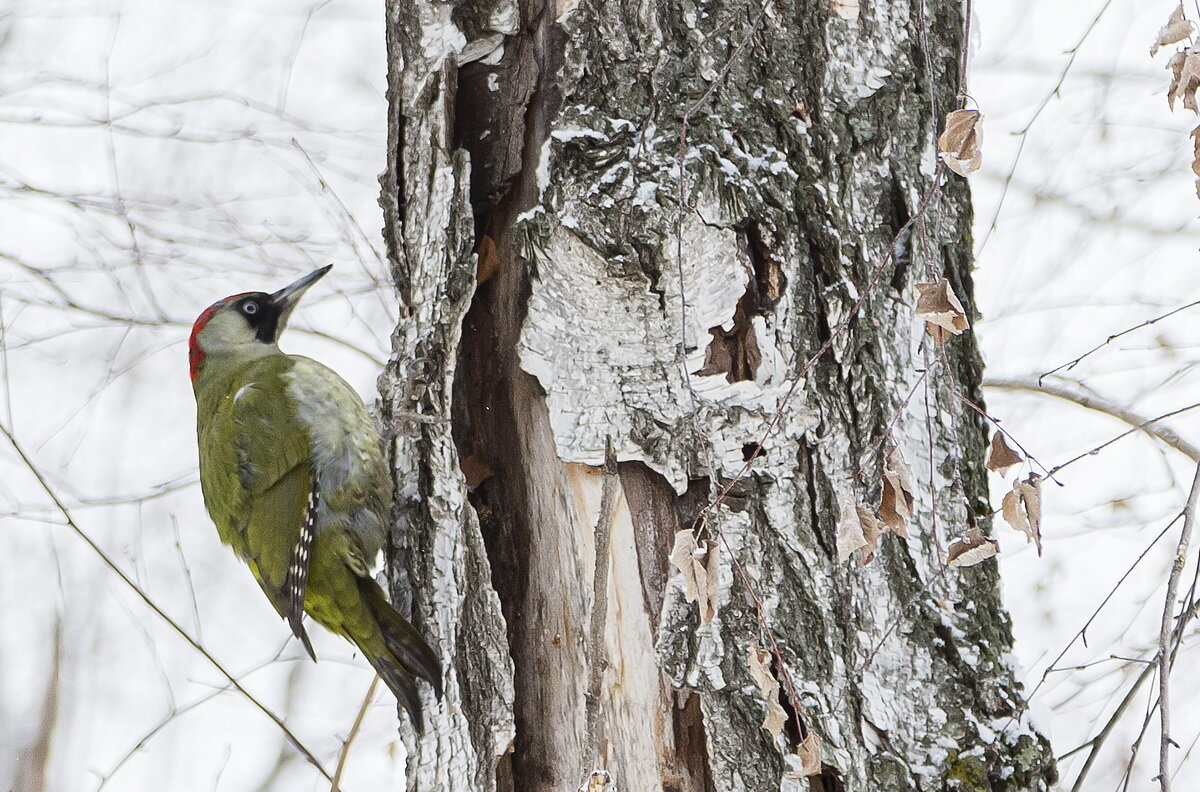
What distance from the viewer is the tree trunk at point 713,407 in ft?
5.46

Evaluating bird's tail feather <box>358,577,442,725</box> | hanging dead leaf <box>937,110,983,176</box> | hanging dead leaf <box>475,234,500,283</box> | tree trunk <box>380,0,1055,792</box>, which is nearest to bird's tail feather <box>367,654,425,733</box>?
bird's tail feather <box>358,577,442,725</box>

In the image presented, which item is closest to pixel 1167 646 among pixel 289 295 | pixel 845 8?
pixel 845 8

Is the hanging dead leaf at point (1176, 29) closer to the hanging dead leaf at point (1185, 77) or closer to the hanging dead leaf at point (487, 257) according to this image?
the hanging dead leaf at point (1185, 77)

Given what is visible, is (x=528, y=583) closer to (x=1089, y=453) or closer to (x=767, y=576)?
(x=767, y=576)

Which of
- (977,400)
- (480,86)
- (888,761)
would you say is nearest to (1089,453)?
(977,400)

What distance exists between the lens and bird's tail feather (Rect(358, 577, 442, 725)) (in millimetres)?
1979

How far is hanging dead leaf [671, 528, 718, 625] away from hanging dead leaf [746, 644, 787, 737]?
102 millimetres

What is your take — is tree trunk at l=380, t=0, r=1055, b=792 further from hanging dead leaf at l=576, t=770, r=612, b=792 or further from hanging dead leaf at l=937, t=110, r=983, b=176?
hanging dead leaf at l=937, t=110, r=983, b=176

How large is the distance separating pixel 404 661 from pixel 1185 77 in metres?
1.64

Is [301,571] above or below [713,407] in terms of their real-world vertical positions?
above

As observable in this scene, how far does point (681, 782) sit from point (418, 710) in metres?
0.57

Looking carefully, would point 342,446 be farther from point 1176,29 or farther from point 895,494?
point 1176,29

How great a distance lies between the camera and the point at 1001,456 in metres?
1.41

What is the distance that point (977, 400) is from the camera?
1839 millimetres
